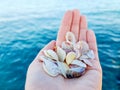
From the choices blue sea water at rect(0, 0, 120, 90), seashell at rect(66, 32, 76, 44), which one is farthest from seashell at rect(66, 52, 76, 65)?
blue sea water at rect(0, 0, 120, 90)

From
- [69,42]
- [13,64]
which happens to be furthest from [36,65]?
[13,64]

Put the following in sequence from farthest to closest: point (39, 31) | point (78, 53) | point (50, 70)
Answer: point (39, 31), point (78, 53), point (50, 70)

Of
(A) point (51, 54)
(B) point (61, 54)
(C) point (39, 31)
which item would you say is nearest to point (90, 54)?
(B) point (61, 54)

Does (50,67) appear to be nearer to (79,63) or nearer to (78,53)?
(79,63)

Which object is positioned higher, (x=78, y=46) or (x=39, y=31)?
(x=78, y=46)

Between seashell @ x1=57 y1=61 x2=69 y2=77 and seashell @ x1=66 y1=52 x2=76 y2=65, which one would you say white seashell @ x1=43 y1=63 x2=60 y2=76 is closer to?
seashell @ x1=57 y1=61 x2=69 y2=77

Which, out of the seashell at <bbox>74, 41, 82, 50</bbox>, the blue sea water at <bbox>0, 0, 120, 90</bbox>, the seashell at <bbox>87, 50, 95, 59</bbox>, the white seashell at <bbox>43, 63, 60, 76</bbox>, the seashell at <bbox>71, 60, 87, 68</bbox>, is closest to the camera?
the white seashell at <bbox>43, 63, 60, 76</bbox>

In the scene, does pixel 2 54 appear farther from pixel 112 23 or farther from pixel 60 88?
pixel 112 23
